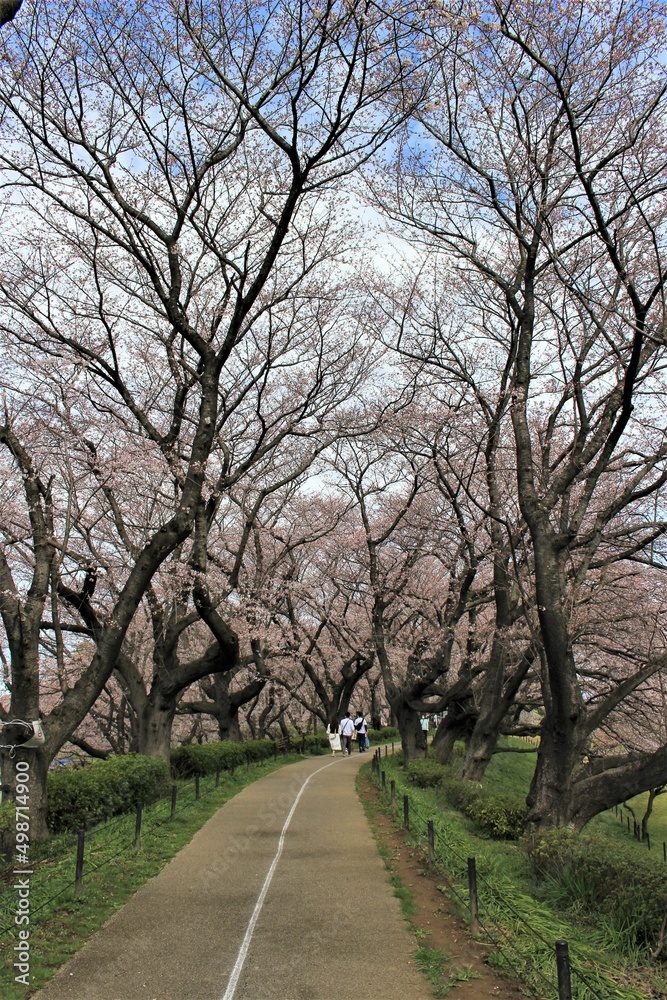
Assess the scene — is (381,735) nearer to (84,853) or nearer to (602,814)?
(602,814)

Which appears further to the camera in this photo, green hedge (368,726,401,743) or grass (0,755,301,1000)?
green hedge (368,726,401,743)

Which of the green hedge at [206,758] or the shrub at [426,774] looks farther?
the green hedge at [206,758]

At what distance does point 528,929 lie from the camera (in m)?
6.69

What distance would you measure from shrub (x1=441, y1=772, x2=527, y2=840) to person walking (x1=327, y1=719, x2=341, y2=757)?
61.9 feet

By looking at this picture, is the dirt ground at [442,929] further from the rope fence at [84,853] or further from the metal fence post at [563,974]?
the rope fence at [84,853]

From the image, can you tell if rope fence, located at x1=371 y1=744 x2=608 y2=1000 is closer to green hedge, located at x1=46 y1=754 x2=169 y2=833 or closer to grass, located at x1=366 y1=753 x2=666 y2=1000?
grass, located at x1=366 y1=753 x2=666 y2=1000

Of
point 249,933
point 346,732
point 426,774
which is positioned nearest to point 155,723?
point 426,774

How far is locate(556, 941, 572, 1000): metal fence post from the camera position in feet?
14.3

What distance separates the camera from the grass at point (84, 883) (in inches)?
237

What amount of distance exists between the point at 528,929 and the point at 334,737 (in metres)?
27.2

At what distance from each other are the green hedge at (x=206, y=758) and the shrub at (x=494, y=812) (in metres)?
7.38

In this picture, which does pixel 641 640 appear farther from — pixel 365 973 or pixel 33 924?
pixel 33 924

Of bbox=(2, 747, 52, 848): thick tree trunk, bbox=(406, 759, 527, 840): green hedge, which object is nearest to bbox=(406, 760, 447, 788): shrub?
bbox=(406, 759, 527, 840): green hedge
